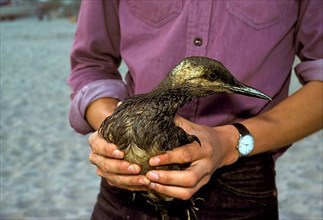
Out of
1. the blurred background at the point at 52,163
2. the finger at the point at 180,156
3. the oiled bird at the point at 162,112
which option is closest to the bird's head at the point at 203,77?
the oiled bird at the point at 162,112

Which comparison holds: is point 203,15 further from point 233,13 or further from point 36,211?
point 36,211

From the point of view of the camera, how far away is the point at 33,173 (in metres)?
4.29

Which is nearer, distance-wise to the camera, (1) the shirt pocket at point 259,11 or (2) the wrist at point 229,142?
(2) the wrist at point 229,142

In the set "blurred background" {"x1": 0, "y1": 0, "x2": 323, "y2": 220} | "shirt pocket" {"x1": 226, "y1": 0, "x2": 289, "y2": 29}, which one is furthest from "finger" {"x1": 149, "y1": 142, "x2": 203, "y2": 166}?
"blurred background" {"x1": 0, "y1": 0, "x2": 323, "y2": 220}

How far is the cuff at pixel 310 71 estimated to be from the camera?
152 cm

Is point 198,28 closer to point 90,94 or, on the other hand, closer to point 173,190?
point 90,94

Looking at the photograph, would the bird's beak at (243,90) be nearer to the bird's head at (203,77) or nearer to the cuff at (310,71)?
the bird's head at (203,77)

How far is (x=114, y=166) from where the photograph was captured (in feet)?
3.88

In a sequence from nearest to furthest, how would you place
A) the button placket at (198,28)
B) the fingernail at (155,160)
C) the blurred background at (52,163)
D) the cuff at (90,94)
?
the fingernail at (155,160) → the button placket at (198,28) → the cuff at (90,94) → the blurred background at (52,163)

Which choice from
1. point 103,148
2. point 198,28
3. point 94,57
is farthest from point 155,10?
point 103,148

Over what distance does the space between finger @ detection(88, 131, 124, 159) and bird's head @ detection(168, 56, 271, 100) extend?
0.19 m

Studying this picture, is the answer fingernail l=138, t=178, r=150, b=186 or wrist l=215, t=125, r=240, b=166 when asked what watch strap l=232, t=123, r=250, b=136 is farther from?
fingernail l=138, t=178, r=150, b=186

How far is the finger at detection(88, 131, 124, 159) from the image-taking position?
45.8 inches

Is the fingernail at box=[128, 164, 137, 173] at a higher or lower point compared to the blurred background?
higher
